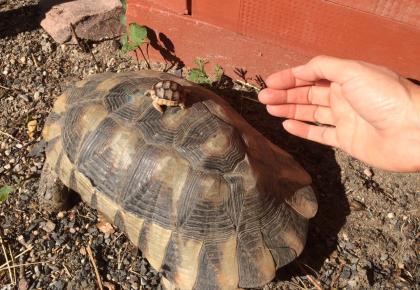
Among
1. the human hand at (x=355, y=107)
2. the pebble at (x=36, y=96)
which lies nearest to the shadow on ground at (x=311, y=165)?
the human hand at (x=355, y=107)

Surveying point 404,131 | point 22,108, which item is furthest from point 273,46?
point 22,108

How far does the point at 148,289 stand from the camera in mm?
2895

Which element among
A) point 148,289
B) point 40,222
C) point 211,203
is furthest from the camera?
point 40,222

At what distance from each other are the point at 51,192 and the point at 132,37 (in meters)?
1.37

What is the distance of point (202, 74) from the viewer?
364 centimetres

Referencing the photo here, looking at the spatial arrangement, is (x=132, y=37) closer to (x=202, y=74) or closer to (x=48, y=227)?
(x=202, y=74)

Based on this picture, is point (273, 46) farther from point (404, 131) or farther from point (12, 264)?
point (12, 264)

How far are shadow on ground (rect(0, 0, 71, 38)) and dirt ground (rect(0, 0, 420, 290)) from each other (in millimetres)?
571

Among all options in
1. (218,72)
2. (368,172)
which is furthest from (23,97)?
(368,172)

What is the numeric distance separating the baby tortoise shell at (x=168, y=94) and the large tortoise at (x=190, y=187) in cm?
8

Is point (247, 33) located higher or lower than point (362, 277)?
higher

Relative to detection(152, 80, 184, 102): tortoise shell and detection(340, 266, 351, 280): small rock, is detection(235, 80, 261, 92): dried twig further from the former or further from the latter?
detection(340, 266, 351, 280): small rock

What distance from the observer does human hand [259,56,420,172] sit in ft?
8.30

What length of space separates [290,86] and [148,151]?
48.1 inches
